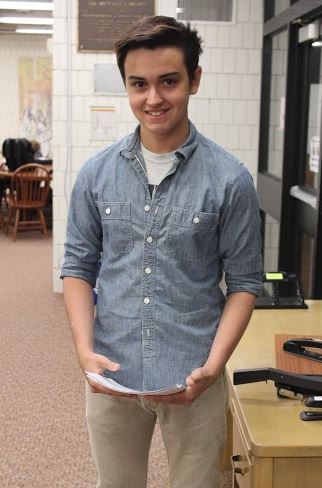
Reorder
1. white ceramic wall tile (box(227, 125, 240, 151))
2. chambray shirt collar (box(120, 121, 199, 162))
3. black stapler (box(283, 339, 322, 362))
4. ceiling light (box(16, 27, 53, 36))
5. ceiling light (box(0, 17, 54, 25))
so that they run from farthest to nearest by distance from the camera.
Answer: ceiling light (box(16, 27, 53, 36))
ceiling light (box(0, 17, 54, 25))
white ceramic wall tile (box(227, 125, 240, 151))
black stapler (box(283, 339, 322, 362))
chambray shirt collar (box(120, 121, 199, 162))

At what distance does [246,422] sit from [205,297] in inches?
13.0

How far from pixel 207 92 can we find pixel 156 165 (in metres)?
4.09

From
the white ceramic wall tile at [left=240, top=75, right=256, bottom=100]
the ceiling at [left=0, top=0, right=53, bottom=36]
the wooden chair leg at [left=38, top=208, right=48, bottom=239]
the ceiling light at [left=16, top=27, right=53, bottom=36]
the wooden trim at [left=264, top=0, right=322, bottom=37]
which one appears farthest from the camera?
the ceiling light at [left=16, top=27, right=53, bottom=36]

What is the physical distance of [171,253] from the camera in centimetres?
150

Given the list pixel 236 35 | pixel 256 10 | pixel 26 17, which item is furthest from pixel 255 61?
pixel 26 17

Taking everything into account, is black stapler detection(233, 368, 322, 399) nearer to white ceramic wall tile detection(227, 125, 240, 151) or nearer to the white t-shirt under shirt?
the white t-shirt under shirt

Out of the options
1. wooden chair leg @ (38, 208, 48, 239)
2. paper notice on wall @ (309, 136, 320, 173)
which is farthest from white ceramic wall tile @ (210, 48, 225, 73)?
wooden chair leg @ (38, 208, 48, 239)

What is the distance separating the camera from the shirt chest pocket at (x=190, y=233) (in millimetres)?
1485

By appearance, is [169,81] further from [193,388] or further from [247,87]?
[247,87]

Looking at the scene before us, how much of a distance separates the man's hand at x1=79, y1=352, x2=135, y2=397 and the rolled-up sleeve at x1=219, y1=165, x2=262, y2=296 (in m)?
0.32

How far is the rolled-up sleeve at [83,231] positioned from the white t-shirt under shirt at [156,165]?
0.45 ft

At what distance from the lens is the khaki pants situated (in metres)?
1.55

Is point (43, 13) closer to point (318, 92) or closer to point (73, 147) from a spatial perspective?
point (73, 147)

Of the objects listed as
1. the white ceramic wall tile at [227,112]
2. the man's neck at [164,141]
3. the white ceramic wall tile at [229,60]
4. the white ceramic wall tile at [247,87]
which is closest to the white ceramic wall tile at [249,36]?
the white ceramic wall tile at [229,60]
